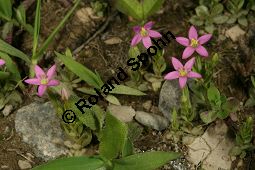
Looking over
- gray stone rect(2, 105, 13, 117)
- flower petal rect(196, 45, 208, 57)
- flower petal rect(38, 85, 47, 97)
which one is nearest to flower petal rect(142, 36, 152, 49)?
flower petal rect(196, 45, 208, 57)

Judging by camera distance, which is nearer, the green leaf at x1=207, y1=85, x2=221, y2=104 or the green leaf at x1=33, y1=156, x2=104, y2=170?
the green leaf at x1=33, y1=156, x2=104, y2=170

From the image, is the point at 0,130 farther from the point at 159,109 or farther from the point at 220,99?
the point at 220,99

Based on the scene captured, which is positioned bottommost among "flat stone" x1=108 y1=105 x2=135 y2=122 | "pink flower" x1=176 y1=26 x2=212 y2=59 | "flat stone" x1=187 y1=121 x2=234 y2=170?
"flat stone" x1=187 y1=121 x2=234 y2=170

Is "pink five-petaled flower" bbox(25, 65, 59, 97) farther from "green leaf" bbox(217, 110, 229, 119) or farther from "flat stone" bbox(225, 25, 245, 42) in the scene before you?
"flat stone" bbox(225, 25, 245, 42)

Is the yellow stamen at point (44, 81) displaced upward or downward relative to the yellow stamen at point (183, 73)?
upward

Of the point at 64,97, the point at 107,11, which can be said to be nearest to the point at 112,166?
the point at 64,97

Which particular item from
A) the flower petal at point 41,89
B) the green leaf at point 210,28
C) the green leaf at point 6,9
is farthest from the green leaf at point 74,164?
the green leaf at point 210,28

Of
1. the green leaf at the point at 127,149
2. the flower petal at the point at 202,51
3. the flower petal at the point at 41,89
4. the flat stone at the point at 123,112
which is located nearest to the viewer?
the green leaf at the point at 127,149

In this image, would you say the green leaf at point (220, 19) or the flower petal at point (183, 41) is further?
the green leaf at point (220, 19)

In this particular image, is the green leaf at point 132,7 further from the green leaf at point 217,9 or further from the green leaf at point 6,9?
the green leaf at point 6,9
